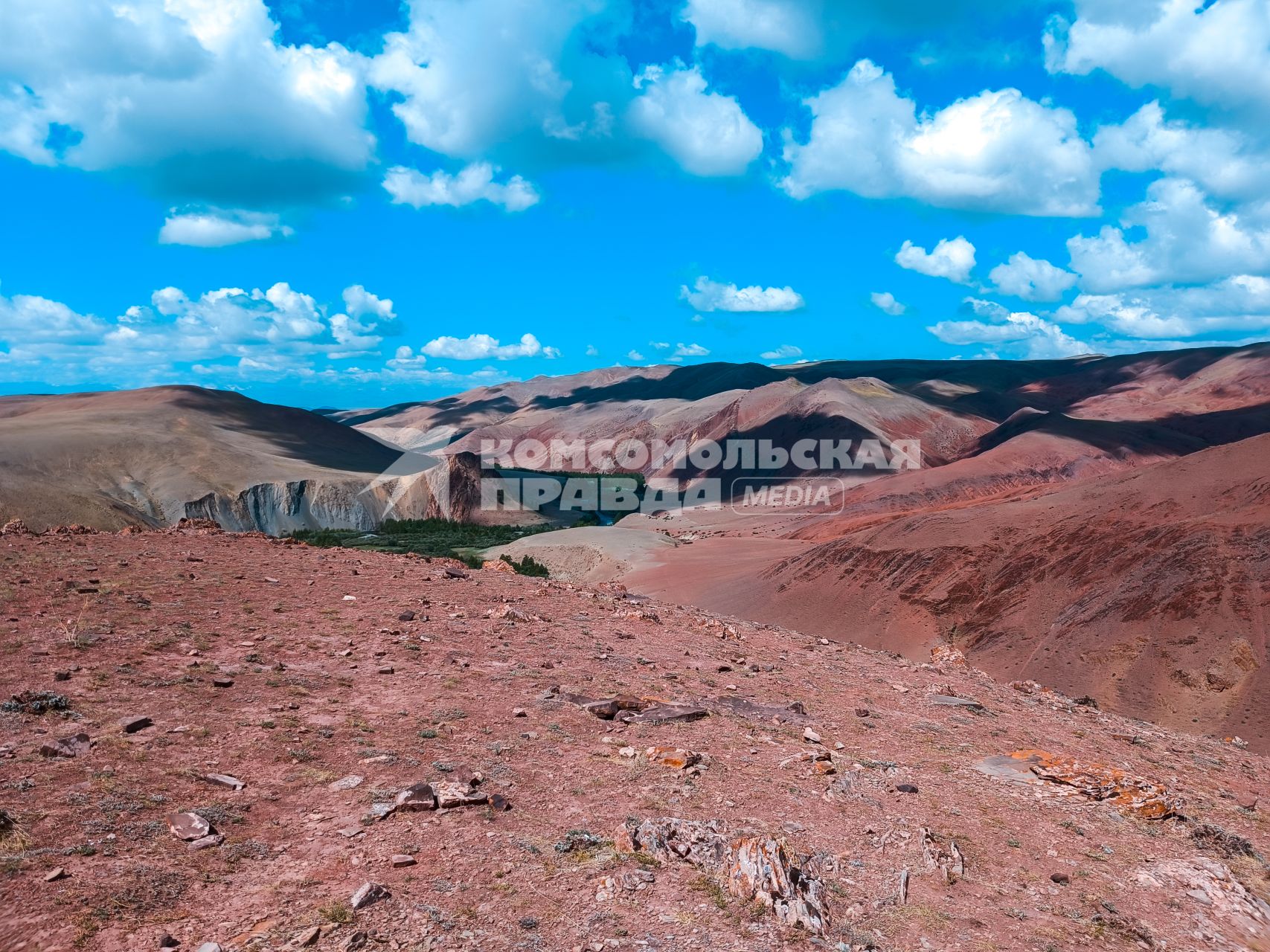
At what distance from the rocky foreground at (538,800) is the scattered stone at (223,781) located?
0.09 feet

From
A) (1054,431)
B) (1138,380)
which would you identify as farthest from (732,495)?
(1138,380)

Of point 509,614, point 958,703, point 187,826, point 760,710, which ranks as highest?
point 509,614

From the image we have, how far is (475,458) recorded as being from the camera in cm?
6656

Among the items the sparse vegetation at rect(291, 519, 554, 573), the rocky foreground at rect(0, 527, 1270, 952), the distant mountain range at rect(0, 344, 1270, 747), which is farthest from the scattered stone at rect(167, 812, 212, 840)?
the sparse vegetation at rect(291, 519, 554, 573)

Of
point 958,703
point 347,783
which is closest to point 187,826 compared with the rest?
point 347,783

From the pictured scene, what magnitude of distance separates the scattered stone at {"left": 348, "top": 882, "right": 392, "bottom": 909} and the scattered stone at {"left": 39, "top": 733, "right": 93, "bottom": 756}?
9.95ft

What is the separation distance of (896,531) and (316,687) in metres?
30.9

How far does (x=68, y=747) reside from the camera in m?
6.36

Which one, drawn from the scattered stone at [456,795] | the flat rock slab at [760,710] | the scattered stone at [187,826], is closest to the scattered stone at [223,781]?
the scattered stone at [187,826]

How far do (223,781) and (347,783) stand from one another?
2.99 feet

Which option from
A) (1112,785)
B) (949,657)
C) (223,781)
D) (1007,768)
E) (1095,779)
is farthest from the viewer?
(949,657)

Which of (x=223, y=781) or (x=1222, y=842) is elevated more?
(x=223, y=781)

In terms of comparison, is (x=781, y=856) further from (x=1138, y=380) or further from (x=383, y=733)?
(x=1138, y=380)

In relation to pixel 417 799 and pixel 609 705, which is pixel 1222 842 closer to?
pixel 609 705
